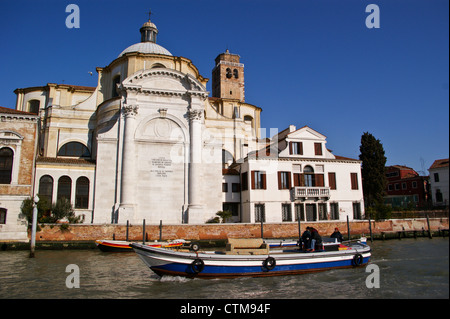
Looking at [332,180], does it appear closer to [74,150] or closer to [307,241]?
[307,241]

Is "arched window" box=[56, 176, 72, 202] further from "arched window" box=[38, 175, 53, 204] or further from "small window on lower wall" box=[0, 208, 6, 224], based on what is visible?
"small window on lower wall" box=[0, 208, 6, 224]

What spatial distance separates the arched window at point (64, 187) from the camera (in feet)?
81.6

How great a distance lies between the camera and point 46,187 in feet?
80.6

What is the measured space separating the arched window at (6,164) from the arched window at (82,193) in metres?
4.54

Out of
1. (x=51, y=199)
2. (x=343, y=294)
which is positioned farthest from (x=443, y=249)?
(x=51, y=199)

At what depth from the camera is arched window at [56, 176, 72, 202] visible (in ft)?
81.6

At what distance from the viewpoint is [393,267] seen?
1227 cm

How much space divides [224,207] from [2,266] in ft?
Answer: 57.0

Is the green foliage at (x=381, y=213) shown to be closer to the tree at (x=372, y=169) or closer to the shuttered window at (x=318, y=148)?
the tree at (x=372, y=169)

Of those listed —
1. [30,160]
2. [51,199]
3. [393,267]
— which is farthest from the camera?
[51,199]

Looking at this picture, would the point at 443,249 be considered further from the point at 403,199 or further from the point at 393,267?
the point at 403,199

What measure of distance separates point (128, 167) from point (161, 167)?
8.27ft

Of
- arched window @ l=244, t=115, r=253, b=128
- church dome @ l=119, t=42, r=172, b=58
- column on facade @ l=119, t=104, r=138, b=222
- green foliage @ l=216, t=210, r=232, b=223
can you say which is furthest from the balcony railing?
church dome @ l=119, t=42, r=172, b=58

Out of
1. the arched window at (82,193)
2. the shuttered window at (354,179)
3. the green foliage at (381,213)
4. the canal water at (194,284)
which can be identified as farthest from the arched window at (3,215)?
the green foliage at (381,213)
